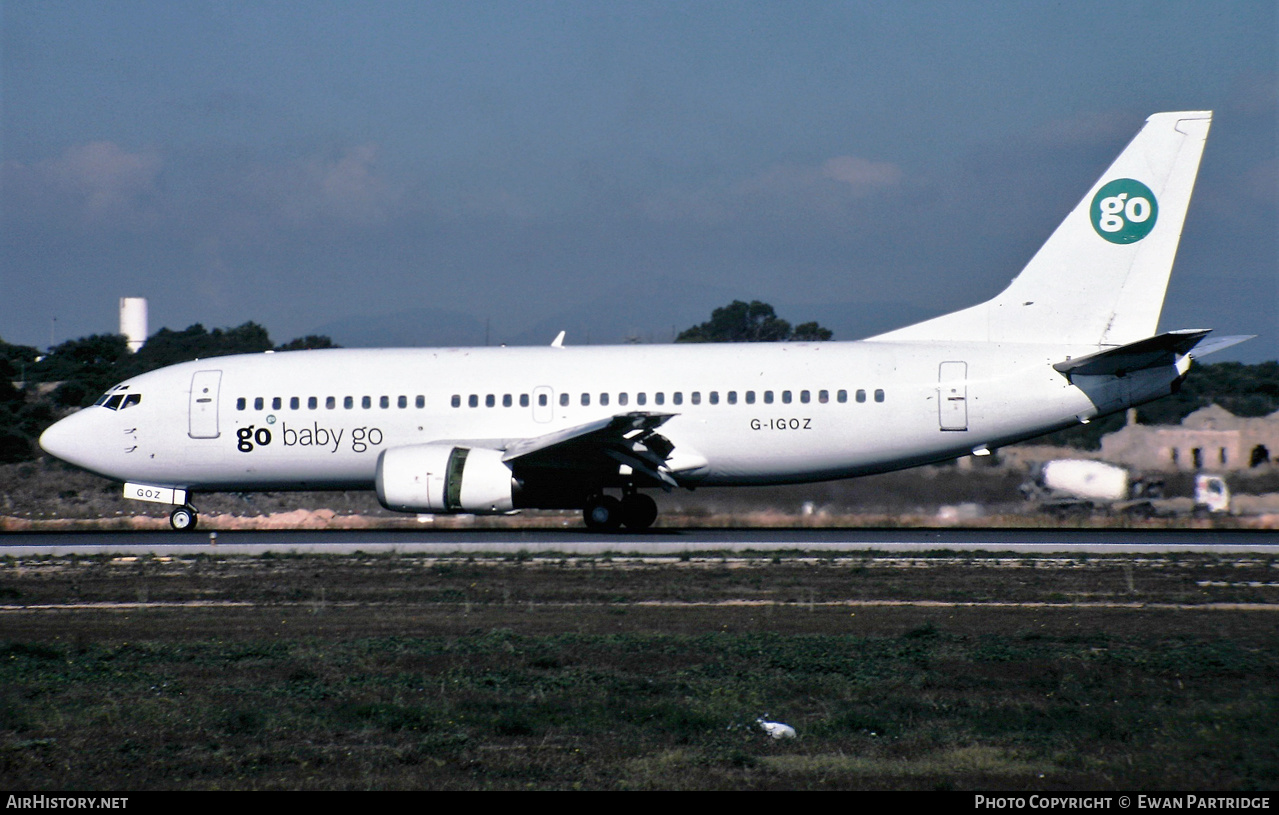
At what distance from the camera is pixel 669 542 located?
20.7 metres

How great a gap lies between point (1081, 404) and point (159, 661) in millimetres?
16277

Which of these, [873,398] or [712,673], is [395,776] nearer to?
[712,673]

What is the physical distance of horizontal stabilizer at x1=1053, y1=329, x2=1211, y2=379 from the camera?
20.6 metres

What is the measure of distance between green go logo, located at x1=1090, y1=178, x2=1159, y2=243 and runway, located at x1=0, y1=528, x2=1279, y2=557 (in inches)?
212

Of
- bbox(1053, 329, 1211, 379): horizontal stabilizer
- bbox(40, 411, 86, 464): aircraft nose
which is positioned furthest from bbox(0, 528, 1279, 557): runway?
A: bbox(1053, 329, 1211, 379): horizontal stabilizer

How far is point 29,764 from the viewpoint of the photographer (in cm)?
750

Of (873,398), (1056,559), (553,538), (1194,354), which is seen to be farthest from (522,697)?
(1194,354)

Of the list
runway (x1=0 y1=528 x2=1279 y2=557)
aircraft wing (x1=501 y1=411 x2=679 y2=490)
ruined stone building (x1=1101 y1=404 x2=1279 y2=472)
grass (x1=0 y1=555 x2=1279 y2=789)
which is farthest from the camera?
ruined stone building (x1=1101 y1=404 x2=1279 y2=472)

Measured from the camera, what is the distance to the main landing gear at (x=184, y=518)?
83.1 ft

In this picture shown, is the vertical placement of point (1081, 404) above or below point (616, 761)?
above

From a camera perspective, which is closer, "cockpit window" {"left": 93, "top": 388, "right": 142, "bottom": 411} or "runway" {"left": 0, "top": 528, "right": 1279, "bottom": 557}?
"runway" {"left": 0, "top": 528, "right": 1279, "bottom": 557}

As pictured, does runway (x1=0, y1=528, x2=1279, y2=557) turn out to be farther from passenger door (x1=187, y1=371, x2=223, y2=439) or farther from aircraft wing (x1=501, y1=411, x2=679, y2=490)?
passenger door (x1=187, y1=371, x2=223, y2=439)

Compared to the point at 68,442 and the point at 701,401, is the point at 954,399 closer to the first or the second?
the point at 701,401

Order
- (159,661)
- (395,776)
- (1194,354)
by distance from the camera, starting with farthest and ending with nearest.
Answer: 1. (1194,354)
2. (159,661)
3. (395,776)
